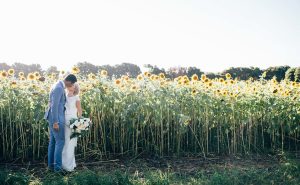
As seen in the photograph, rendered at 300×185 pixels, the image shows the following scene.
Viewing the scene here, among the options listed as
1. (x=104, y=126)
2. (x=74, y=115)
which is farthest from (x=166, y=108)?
(x=74, y=115)

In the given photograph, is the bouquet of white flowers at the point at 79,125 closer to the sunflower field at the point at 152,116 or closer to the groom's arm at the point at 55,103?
the groom's arm at the point at 55,103

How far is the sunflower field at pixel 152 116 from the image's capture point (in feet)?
20.9

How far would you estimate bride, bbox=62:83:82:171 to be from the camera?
5633 mm

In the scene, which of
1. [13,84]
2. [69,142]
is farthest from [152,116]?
[13,84]

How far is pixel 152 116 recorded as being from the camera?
22.7 ft

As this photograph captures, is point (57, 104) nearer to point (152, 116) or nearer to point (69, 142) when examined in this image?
point (69, 142)

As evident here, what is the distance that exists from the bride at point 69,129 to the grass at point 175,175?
0.93 ft

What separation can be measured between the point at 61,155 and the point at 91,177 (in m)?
1.11

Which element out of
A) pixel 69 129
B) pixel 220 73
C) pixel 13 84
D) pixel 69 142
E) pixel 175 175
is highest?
pixel 220 73

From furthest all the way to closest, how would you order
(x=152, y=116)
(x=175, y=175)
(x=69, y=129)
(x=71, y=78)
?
(x=152, y=116) → (x=69, y=129) → (x=71, y=78) → (x=175, y=175)

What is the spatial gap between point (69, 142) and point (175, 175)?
67.1 inches

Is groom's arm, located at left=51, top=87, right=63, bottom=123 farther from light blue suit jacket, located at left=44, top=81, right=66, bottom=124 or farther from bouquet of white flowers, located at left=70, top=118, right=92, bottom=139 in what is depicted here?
bouquet of white flowers, located at left=70, top=118, right=92, bottom=139

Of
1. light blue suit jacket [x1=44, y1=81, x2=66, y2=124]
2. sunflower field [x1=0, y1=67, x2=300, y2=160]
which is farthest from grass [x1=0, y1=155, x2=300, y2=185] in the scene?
light blue suit jacket [x1=44, y1=81, x2=66, y2=124]

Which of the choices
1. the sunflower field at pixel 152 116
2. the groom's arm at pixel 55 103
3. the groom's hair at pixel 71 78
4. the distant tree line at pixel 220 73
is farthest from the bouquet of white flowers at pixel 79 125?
the distant tree line at pixel 220 73
